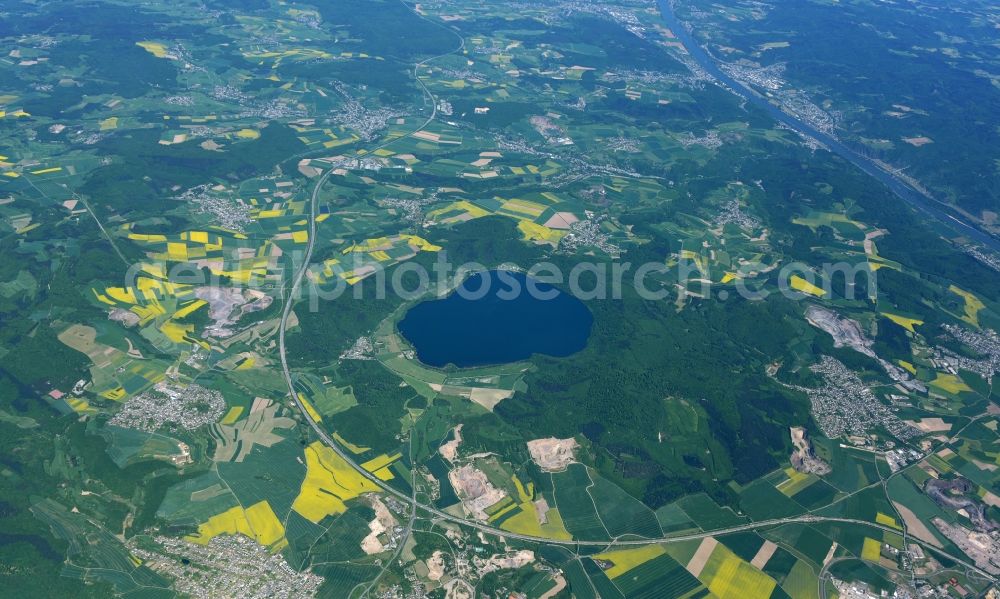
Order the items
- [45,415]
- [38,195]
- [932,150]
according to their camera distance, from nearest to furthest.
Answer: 1. [45,415]
2. [38,195]
3. [932,150]

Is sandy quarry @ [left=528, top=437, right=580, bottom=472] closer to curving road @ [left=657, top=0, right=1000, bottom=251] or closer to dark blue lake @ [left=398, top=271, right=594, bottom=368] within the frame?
dark blue lake @ [left=398, top=271, right=594, bottom=368]

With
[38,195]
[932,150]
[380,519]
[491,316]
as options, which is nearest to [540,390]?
[491,316]

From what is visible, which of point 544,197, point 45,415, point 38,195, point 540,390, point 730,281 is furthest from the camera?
point 544,197

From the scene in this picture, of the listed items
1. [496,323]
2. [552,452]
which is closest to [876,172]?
[496,323]

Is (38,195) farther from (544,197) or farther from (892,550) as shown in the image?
(892,550)

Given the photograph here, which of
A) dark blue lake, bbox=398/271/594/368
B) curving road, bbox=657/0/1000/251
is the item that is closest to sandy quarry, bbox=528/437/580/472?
dark blue lake, bbox=398/271/594/368

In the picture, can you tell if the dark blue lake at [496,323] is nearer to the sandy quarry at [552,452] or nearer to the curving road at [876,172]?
the sandy quarry at [552,452]

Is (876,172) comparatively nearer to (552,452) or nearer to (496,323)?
(496,323)

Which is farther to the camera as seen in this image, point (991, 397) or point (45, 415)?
point (991, 397)
